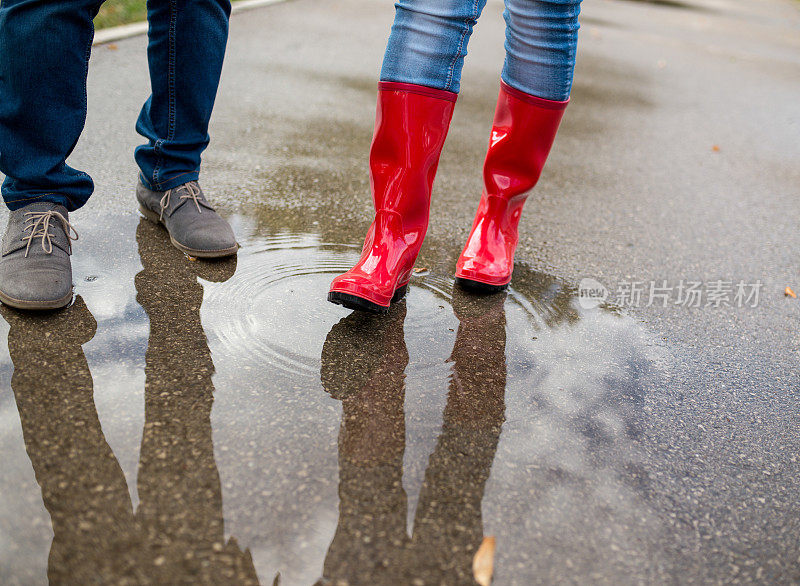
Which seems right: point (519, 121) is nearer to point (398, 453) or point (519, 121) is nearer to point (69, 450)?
point (398, 453)

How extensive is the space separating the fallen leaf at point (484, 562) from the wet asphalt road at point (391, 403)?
21 mm

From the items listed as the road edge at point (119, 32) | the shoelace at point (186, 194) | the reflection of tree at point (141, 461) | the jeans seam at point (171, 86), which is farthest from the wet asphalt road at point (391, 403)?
the road edge at point (119, 32)

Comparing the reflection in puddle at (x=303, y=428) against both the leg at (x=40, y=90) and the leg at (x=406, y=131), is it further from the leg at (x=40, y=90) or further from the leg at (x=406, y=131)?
the leg at (x=40, y=90)

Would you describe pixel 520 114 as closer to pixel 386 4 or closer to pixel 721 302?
pixel 721 302

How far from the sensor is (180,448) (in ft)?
4.53

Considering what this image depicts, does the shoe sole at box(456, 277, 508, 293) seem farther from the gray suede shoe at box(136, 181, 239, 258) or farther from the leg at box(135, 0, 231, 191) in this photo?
the leg at box(135, 0, 231, 191)

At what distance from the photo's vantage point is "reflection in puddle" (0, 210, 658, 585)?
119 cm

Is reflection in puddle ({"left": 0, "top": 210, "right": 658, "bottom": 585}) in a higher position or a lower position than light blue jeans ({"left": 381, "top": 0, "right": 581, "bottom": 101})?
lower

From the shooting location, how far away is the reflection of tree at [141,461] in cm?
114

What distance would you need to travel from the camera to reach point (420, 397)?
165cm

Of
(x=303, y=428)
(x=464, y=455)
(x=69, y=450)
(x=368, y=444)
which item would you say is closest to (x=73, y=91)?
(x=69, y=450)

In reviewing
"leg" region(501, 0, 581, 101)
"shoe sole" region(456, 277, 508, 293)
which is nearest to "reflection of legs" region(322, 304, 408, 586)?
"shoe sole" region(456, 277, 508, 293)

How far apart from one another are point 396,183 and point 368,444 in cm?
75

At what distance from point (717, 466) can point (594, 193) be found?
200cm
